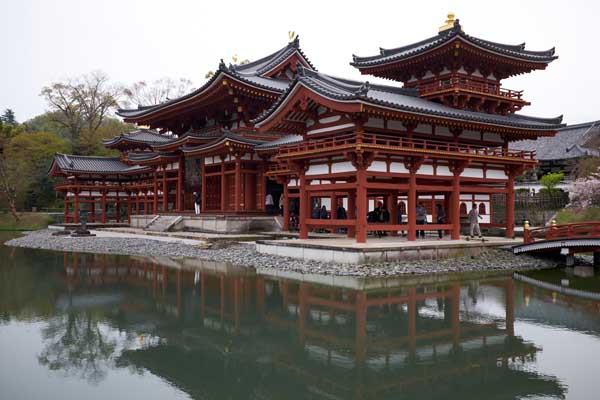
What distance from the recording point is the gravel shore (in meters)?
16.5

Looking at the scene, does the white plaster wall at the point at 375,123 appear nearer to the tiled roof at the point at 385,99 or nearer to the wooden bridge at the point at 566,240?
the tiled roof at the point at 385,99

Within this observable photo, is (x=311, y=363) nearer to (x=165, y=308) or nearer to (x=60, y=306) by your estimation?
(x=165, y=308)

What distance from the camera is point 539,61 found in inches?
1004

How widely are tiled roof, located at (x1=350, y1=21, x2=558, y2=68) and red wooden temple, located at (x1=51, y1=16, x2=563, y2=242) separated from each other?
0.21ft

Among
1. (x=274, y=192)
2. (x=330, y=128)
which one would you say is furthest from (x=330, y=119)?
(x=274, y=192)

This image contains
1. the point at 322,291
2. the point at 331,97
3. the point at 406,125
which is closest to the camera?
the point at 322,291

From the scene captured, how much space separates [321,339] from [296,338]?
450mm

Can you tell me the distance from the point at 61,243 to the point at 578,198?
31.1 metres

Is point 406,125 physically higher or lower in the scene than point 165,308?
higher

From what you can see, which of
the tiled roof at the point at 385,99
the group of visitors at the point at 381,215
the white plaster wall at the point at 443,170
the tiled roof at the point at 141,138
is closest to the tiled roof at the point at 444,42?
the tiled roof at the point at 385,99

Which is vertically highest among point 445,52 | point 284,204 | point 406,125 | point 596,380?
point 445,52

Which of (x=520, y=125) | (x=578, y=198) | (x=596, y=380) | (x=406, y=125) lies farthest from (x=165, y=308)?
(x=578, y=198)

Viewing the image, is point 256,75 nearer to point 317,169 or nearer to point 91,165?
point 317,169

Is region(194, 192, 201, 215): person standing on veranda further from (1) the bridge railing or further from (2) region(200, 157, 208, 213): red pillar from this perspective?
(1) the bridge railing
